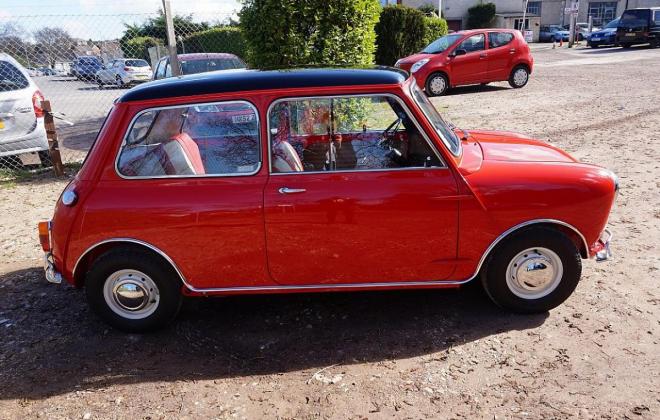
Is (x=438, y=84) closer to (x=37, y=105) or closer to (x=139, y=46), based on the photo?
(x=139, y=46)

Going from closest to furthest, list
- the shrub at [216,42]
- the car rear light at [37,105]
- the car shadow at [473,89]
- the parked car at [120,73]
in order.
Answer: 1. the car rear light at [37,105]
2. the parked car at [120,73]
3. the car shadow at [473,89]
4. the shrub at [216,42]

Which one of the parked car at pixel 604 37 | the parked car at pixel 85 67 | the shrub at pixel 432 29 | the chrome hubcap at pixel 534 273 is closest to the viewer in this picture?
the chrome hubcap at pixel 534 273

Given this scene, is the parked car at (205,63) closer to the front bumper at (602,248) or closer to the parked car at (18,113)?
the parked car at (18,113)

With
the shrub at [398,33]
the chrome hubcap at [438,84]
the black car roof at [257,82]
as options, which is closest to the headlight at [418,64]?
the chrome hubcap at [438,84]

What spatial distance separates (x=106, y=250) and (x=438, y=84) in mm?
12339

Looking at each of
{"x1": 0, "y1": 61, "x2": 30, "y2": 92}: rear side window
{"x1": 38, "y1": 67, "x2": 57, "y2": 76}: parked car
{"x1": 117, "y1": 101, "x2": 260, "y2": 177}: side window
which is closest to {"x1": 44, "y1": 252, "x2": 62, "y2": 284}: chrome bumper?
{"x1": 117, "y1": 101, "x2": 260, "y2": 177}: side window

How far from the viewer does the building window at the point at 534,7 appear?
2156 inches

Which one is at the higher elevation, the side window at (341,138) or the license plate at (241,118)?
the license plate at (241,118)

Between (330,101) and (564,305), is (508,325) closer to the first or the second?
(564,305)

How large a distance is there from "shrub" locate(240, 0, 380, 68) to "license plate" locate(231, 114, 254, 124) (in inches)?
143

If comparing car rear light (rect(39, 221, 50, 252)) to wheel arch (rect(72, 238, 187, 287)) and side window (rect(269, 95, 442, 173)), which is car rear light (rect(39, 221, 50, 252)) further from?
side window (rect(269, 95, 442, 173))

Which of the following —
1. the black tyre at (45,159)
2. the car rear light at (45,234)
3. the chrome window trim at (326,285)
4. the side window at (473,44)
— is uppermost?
the side window at (473,44)

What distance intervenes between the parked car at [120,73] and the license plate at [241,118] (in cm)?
1192

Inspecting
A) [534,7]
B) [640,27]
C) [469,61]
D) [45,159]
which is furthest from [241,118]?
[534,7]
